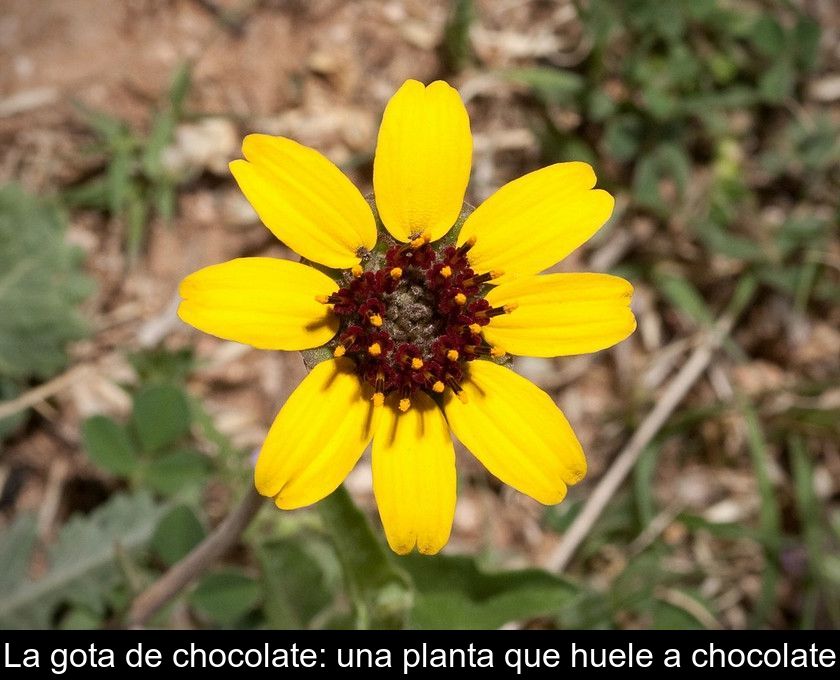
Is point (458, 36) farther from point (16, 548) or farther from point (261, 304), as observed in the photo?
point (16, 548)

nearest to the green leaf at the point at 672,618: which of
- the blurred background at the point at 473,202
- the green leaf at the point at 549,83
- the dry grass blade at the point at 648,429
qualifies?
the blurred background at the point at 473,202

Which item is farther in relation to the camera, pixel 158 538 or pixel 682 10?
pixel 682 10

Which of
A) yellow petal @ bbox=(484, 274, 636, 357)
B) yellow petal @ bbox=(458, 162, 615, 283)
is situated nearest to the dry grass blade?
yellow petal @ bbox=(484, 274, 636, 357)

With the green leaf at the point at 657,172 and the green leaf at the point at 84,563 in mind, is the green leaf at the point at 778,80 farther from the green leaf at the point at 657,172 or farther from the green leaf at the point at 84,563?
the green leaf at the point at 84,563

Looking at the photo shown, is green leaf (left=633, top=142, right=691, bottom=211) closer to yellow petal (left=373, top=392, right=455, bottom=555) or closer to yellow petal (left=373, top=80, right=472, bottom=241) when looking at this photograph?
yellow petal (left=373, top=80, right=472, bottom=241)

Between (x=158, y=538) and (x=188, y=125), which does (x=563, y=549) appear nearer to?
(x=158, y=538)
